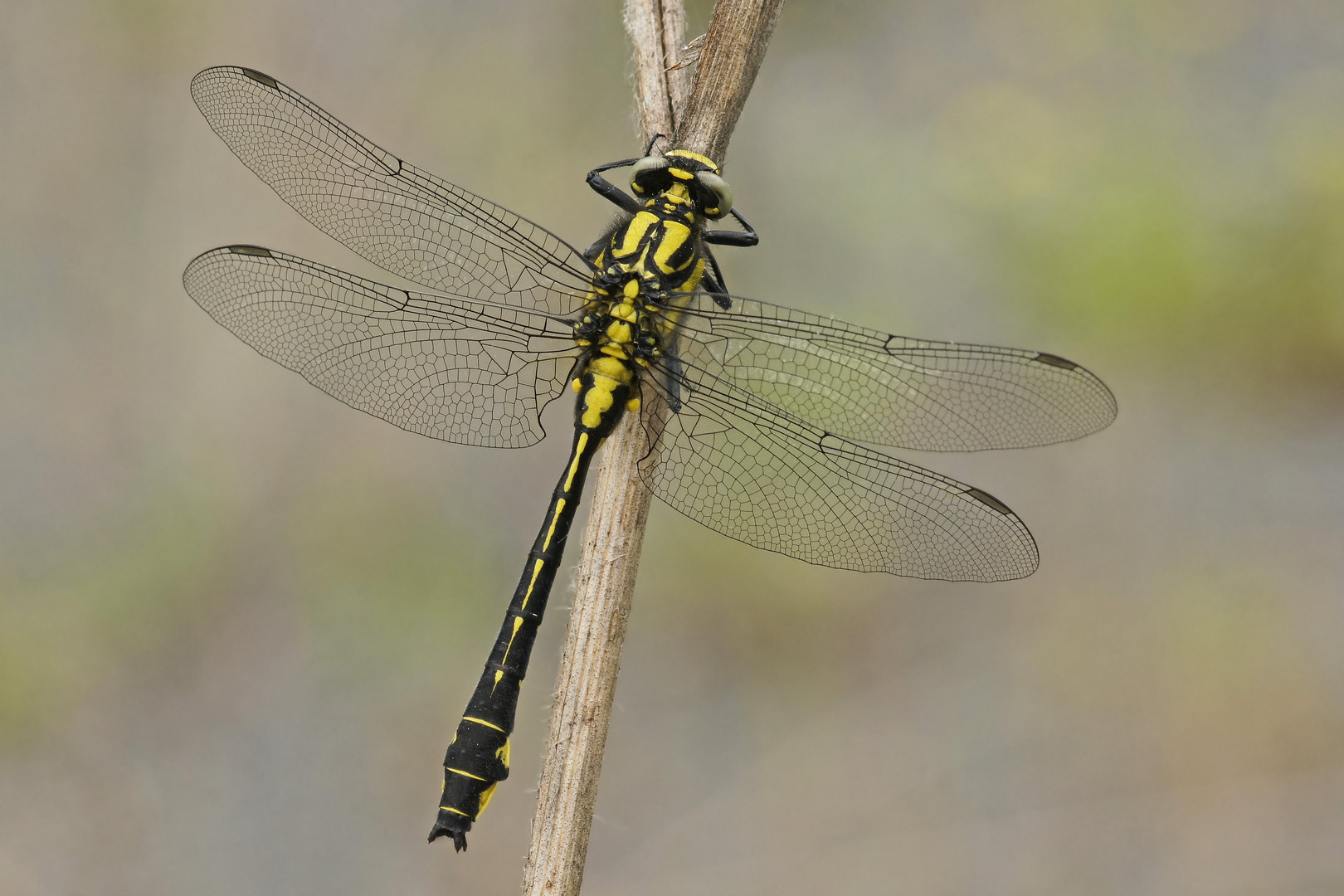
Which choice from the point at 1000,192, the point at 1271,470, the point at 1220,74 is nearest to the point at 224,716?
the point at 1000,192

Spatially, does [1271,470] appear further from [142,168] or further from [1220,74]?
[142,168]

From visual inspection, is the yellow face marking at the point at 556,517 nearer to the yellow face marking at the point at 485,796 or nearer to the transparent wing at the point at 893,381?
the transparent wing at the point at 893,381

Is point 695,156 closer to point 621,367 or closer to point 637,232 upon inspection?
point 637,232

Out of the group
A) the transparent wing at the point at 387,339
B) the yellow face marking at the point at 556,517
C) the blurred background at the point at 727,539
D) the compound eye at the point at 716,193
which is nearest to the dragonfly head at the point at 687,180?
the compound eye at the point at 716,193

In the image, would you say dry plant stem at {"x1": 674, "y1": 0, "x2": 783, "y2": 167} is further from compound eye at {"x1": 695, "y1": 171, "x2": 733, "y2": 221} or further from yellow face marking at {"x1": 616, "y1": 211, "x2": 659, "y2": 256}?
yellow face marking at {"x1": 616, "y1": 211, "x2": 659, "y2": 256}

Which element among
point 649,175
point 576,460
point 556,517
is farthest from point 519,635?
point 649,175

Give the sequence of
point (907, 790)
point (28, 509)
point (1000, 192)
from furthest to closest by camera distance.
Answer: point (1000, 192), point (28, 509), point (907, 790)
